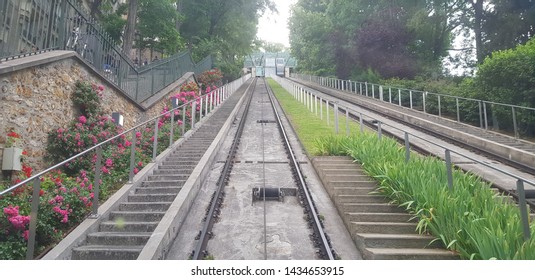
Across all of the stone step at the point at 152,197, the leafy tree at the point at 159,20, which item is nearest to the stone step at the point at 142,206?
the stone step at the point at 152,197

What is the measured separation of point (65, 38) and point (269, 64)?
98.0 metres

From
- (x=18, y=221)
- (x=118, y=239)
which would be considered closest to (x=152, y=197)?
(x=118, y=239)

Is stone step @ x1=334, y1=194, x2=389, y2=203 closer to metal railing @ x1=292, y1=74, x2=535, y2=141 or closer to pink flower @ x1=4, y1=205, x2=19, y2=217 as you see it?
pink flower @ x1=4, y1=205, x2=19, y2=217

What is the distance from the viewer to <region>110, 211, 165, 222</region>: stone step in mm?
5531

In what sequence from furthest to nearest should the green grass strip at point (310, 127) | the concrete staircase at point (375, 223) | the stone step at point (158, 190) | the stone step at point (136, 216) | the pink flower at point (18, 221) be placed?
1. the green grass strip at point (310, 127)
2. the stone step at point (158, 190)
3. the stone step at point (136, 216)
4. the concrete staircase at point (375, 223)
5. the pink flower at point (18, 221)

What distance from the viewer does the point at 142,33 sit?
2045 cm

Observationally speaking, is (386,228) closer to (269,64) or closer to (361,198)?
(361,198)

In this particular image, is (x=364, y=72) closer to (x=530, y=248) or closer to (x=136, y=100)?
(x=136, y=100)

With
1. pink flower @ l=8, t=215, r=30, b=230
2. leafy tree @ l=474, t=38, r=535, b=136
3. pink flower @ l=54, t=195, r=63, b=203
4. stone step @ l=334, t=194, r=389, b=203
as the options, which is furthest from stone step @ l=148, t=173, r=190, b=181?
leafy tree @ l=474, t=38, r=535, b=136

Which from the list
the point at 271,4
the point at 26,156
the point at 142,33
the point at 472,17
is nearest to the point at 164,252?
the point at 26,156

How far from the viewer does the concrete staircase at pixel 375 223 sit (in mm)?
4404

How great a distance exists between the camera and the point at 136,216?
Result: 5570mm

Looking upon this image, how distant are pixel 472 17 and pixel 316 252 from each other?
1313 inches

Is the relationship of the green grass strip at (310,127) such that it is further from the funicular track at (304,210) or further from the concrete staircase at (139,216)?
the concrete staircase at (139,216)
